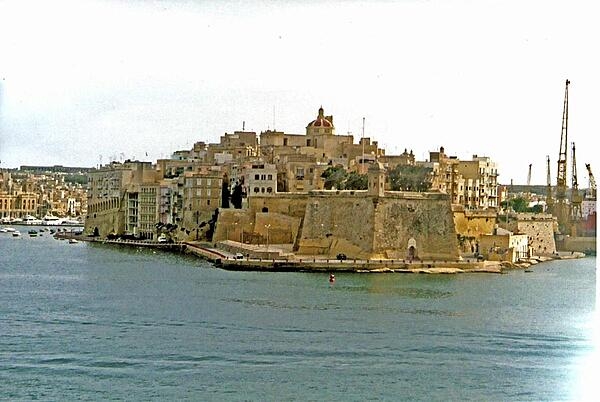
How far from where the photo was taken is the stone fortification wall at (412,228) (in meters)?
9.54

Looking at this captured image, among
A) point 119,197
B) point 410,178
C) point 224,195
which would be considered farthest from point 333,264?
point 119,197

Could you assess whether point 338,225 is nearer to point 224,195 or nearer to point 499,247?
point 499,247

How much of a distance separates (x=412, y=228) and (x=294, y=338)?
4456mm

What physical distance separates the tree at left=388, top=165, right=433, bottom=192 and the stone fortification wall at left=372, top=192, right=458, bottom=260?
5.84ft

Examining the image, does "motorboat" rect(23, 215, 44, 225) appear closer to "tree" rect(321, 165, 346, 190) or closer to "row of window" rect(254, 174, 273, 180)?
"row of window" rect(254, 174, 273, 180)

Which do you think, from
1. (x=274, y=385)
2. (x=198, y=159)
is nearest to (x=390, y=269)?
(x=274, y=385)

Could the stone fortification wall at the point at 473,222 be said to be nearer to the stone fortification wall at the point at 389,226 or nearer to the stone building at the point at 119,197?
the stone fortification wall at the point at 389,226

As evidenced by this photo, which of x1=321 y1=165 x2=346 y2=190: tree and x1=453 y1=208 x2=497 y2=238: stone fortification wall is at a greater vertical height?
x1=321 y1=165 x2=346 y2=190: tree

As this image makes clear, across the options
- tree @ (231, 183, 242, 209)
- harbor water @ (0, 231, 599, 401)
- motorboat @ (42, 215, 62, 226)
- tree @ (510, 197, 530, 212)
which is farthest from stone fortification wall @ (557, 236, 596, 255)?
motorboat @ (42, 215, 62, 226)

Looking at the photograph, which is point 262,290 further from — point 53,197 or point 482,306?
point 53,197

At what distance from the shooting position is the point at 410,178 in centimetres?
1166

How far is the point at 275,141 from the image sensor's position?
13.9 m

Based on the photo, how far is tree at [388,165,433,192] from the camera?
38.0 feet

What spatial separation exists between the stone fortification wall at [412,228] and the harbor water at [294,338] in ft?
3.16
